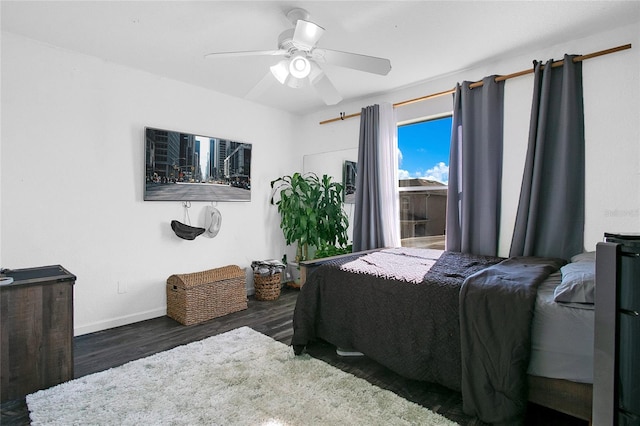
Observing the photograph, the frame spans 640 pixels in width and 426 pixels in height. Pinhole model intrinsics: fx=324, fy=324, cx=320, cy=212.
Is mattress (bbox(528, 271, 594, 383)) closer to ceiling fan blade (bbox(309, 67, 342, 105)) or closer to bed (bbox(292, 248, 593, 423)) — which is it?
bed (bbox(292, 248, 593, 423))

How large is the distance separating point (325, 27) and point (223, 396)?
2.49 m

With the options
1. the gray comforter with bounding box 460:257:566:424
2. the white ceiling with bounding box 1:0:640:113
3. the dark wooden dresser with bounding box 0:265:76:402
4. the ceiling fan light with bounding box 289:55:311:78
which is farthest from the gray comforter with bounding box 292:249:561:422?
the white ceiling with bounding box 1:0:640:113

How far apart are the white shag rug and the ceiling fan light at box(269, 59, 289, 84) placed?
6.44 feet

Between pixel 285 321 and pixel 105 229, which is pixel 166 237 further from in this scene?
pixel 285 321

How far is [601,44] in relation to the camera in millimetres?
2379

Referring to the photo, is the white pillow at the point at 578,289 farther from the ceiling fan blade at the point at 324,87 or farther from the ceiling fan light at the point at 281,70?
the ceiling fan light at the point at 281,70

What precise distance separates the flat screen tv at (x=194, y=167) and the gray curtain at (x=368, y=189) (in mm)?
1364

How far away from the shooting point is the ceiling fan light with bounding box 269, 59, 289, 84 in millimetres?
2082

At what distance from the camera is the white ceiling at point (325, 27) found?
6.75 ft

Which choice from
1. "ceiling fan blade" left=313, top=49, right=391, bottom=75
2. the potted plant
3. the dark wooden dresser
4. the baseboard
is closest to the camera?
the dark wooden dresser

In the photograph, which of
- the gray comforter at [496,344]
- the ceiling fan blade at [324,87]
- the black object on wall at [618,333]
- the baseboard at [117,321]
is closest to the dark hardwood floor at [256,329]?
the baseboard at [117,321]

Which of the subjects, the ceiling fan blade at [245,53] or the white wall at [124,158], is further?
the white wall at [124,158]

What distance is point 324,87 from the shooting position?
2287 millimetres

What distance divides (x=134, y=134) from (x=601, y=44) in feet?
12.9
